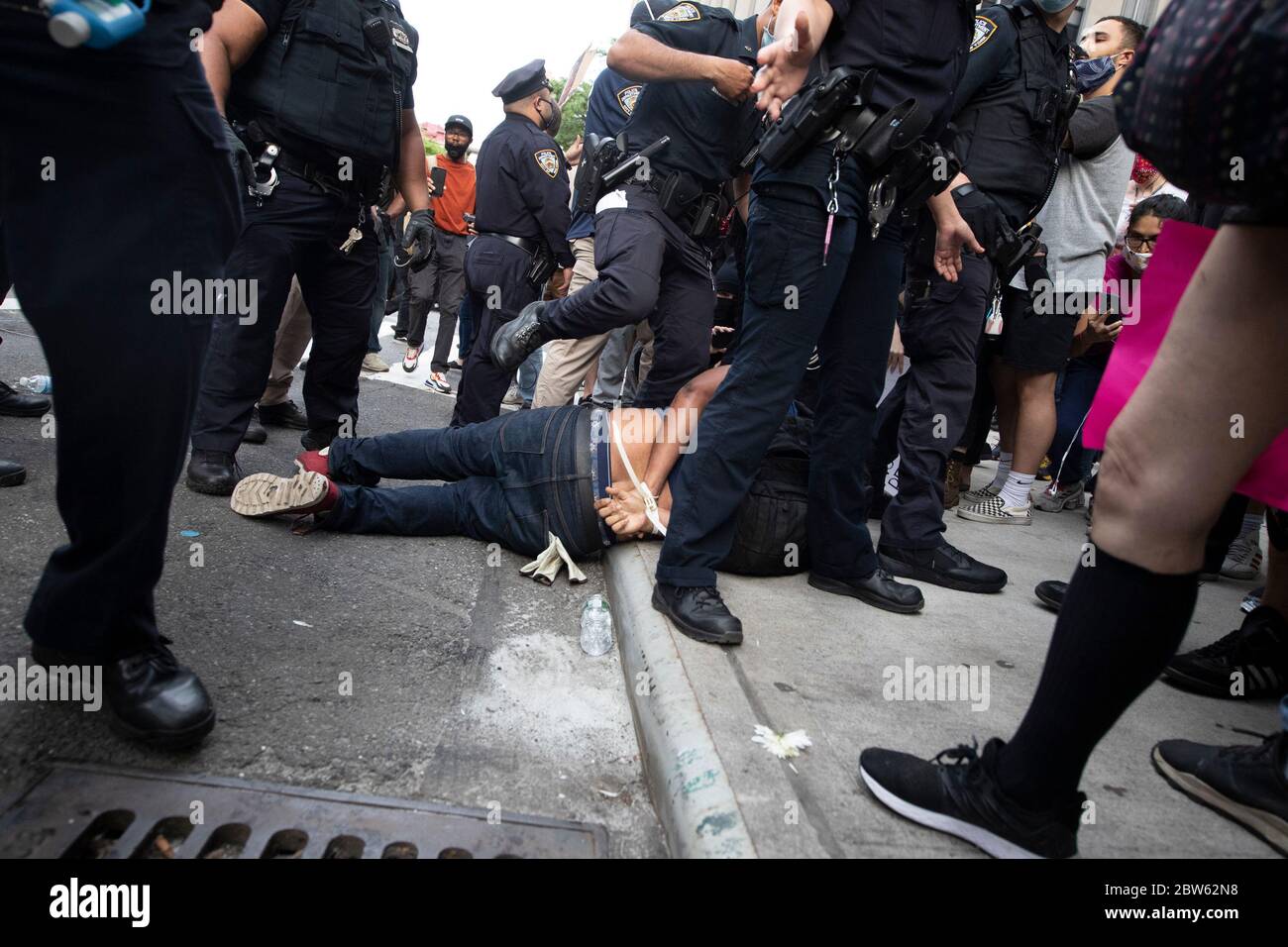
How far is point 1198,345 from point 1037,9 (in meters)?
2.51

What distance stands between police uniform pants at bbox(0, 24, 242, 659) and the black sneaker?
7.76 ft

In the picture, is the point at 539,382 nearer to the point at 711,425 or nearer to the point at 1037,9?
the point at 711,425

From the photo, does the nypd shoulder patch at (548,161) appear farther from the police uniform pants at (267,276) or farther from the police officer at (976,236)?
the police officer at (976,236)

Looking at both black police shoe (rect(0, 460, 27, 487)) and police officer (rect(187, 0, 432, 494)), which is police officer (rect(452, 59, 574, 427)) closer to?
police officer (rect(187, 0, 432, 494))

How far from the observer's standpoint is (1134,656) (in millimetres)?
1158

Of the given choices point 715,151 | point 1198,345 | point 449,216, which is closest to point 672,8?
point 715,151

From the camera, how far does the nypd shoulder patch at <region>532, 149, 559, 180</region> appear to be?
183 inches

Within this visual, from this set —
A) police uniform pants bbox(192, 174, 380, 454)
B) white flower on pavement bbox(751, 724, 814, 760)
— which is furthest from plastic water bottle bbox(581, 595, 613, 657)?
police uniform pants bbox(192, 174, 380, 454)

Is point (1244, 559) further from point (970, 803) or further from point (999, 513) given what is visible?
point (970, 803)

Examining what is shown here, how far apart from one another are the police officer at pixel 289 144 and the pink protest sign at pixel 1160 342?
8.57ft

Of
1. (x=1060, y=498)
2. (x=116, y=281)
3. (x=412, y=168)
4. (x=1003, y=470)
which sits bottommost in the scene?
(x=1060, y=498)

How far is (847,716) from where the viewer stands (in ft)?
5.98

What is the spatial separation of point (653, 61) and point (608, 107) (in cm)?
153

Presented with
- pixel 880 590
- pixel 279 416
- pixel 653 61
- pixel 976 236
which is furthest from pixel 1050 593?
pixel 279 416
